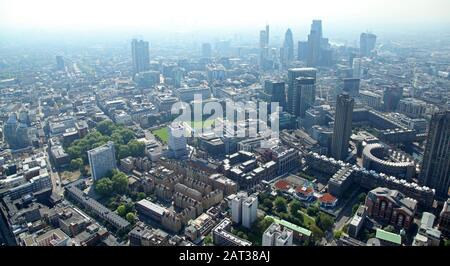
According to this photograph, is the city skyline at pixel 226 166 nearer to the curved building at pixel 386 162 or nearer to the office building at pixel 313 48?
the curved building at pixel 386 162

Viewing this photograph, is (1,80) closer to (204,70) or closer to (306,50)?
(204,70)

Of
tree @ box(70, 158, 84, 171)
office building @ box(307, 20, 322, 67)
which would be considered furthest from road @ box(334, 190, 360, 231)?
office building @ box(307, 20, 322, 67)

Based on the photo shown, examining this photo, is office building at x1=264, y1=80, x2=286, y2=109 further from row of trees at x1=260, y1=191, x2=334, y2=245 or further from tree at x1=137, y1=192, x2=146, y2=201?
tree at x1=137, y1=192, x2=146, y2=201

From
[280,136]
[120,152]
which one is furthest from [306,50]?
[120,152]

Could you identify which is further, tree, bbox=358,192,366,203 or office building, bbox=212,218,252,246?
tree, bbox=358,192,366,203

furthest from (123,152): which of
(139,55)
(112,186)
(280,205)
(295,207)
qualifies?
(139,55)

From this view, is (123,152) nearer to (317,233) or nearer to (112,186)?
(112,186)
